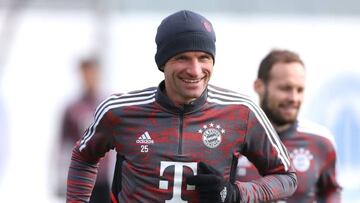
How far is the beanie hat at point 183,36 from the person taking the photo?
561 cm

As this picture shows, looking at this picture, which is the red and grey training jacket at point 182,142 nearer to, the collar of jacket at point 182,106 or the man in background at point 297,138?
the collar of jacket at point 182,106

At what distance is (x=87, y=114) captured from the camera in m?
10.9

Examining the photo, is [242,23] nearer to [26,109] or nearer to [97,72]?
[97,72]

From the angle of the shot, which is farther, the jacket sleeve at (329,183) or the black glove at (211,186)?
the jacket sleeve at (329,183)

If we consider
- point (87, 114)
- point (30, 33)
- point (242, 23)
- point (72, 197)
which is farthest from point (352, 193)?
point (72, 197)

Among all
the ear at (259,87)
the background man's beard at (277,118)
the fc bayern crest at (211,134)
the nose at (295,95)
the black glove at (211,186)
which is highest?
the ear at (259,87)

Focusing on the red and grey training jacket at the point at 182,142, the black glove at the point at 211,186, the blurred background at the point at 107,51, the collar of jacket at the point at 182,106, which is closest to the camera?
the black glove at the point at 211,186

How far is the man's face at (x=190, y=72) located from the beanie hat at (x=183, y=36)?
3cm

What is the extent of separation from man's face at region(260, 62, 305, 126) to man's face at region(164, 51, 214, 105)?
1.69 m

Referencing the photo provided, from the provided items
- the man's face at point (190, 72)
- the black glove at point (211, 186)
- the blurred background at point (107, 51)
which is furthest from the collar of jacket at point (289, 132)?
the blurred background at point (107, 51)

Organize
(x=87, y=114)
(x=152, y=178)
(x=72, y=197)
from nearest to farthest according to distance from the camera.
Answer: (x=152, y=178) → (x=72, y=197) → (x=87, y=114)

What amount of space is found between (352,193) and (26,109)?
3338 mm

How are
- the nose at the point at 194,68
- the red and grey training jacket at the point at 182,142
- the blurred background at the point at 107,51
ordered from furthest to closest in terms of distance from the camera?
1. the blurred background at the point at 107,51
2. the red and grey training jacket at the point at 182,142
3. the nose at the point at 194,68

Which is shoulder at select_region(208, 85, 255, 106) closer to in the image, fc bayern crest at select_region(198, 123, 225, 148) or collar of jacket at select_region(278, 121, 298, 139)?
fc bayern crest at select_region(198, 123, 225, 148)
